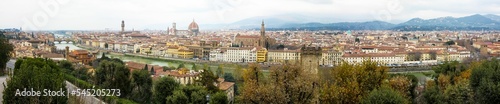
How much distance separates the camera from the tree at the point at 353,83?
762 centimetres

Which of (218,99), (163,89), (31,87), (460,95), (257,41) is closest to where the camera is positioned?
(31,87)

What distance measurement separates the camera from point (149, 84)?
11.1 m

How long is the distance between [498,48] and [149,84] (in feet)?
104

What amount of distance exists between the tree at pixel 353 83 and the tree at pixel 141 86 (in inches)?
172

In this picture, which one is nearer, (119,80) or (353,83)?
(353,83)

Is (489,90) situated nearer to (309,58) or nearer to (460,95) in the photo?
(460,95)

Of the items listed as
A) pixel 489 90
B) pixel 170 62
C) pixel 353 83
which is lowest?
pixel 170 62

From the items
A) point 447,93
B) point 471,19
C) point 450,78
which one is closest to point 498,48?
point 450,78

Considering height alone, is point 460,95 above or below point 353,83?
below

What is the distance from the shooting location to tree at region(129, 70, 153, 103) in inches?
424

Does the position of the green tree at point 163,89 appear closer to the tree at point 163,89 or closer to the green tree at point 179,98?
the tree at point 163,89

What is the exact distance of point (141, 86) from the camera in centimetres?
1125

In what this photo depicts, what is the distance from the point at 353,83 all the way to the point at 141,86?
5404 mm

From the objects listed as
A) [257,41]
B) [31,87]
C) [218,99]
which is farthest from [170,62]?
[31,87]
